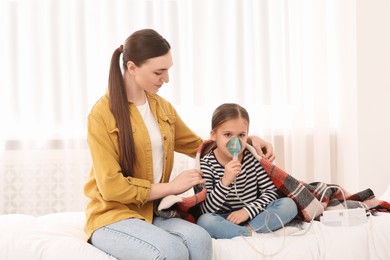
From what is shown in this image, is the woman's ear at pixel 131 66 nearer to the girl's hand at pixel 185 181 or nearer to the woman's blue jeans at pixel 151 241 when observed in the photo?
the girl's hand at pixel 185 181

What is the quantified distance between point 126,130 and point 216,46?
186 centimetres

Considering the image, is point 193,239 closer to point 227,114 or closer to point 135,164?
point 135,164

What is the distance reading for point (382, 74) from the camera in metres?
3.72

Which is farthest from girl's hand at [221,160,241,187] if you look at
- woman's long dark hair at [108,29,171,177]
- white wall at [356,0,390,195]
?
white wall at [356,0,390,195]

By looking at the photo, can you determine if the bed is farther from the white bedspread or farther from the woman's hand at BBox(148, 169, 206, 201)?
the woman's hand at BBox(148, 169, 206, 201)

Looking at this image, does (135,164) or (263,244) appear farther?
(135,164)

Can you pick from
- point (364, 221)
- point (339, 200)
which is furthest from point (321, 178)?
point (364, 221)

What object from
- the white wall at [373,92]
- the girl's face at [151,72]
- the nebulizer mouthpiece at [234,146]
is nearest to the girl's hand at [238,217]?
the nebulizer mouthpiece at [234,146]

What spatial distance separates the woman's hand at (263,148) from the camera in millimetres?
2416

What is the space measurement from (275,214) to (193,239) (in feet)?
1.38

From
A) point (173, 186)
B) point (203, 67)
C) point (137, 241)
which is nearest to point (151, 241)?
point (137, 241)

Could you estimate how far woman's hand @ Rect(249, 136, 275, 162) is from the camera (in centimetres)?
242

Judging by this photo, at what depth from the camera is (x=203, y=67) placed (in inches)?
150

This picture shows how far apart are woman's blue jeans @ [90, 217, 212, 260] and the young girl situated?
21 cm
